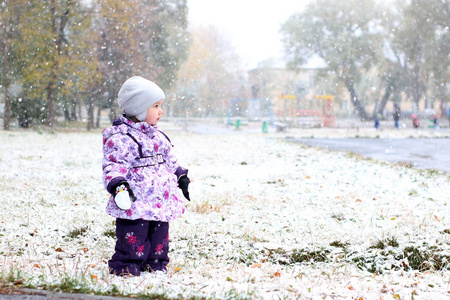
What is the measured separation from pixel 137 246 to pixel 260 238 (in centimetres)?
156

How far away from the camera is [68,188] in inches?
299

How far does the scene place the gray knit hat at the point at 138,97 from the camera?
3.67 m

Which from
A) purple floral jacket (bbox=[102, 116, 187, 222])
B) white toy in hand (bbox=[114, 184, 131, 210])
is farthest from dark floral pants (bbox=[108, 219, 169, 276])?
white toy in hand (bbox=[114, 184, 131, 210])

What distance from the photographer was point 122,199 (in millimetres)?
3299

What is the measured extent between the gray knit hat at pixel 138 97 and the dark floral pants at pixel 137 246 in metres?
0.76

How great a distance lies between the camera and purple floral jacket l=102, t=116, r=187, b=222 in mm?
3527

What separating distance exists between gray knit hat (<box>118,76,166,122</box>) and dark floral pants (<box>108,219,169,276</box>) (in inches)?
30.0

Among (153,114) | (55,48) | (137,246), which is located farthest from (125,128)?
(55,48)

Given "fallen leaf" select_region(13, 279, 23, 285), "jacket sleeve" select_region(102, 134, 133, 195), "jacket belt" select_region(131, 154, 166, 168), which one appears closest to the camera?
"fallen leaf" select_region(13, 279, 23, 285)

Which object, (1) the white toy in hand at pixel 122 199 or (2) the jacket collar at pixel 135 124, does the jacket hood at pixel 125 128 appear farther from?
(1) the white toy in hand at pixel 122 199

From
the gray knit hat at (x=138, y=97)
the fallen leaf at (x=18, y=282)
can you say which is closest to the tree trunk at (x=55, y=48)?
the gray knit hat at (x=138, y=97)

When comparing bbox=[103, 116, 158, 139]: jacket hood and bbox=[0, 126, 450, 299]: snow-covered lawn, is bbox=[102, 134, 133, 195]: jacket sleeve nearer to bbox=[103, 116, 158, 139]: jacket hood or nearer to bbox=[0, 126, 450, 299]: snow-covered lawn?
bbox=[103, 116, 158, 139]: jacket hood

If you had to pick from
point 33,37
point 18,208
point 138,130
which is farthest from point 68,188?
point 33,37

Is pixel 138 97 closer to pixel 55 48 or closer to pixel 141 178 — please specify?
pixel 141 178
